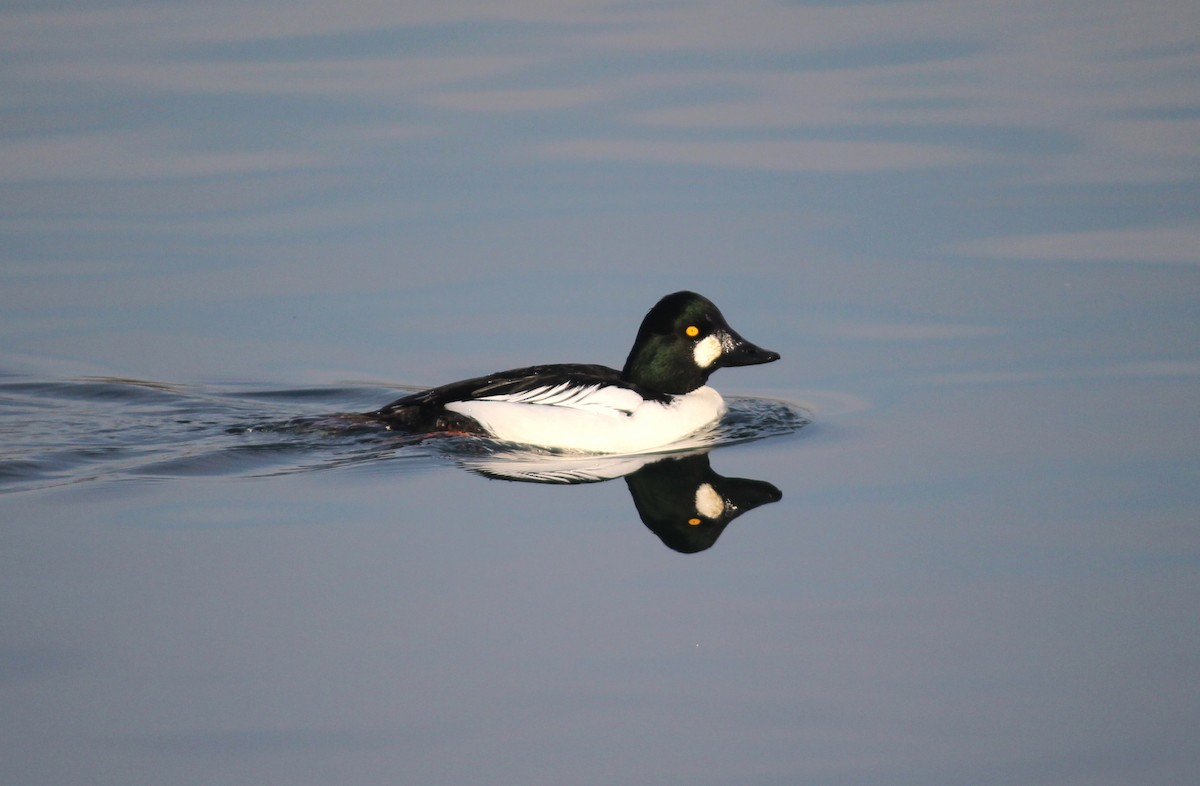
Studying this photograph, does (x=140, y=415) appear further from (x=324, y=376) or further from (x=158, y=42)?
(x=158, y=42)

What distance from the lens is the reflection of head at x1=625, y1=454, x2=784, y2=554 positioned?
888 centimetres

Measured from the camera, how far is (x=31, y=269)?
43.2ft

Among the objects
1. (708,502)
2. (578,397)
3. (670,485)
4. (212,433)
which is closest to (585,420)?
(578,397)

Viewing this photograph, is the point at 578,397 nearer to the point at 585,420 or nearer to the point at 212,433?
the point at 585,420

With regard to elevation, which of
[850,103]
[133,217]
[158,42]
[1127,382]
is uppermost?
[158,42]

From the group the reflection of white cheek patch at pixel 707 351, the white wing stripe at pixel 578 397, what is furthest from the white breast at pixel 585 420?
the reflection of white cheek patch at pixel 707 351

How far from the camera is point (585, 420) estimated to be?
1070 cm

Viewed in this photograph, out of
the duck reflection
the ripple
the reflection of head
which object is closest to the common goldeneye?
the ripple

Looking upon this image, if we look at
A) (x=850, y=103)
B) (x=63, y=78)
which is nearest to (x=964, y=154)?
(x=850, y=103)

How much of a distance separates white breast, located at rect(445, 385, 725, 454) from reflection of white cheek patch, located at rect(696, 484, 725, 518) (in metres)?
1.01

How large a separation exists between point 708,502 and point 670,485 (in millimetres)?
471

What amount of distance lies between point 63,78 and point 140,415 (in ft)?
24.5

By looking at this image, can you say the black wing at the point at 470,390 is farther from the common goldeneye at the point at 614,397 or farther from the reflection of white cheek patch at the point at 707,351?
the reflection of white cheek patch at the point at 707,351

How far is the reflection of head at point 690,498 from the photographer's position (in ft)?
29.1
